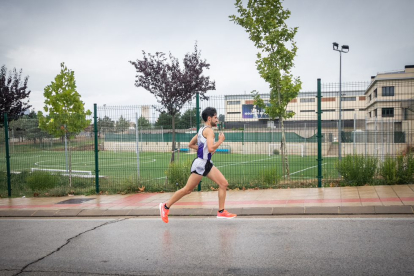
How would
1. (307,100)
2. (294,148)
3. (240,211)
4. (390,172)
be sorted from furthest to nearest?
1. (294,148)
2. (307,100)
3. (390,172)
4. (240,211)

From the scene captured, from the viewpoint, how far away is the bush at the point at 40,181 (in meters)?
11.9

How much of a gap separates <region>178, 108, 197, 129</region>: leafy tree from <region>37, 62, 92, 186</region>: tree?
3353 mm

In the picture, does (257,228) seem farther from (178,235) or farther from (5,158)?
(5,158)

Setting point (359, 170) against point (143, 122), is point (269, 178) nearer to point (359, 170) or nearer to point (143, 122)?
point (359, 170)

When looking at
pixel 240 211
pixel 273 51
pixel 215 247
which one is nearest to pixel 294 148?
pixel 273 51

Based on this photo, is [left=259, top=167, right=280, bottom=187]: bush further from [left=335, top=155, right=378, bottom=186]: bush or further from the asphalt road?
the asphalt road

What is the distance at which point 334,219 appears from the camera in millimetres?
6648

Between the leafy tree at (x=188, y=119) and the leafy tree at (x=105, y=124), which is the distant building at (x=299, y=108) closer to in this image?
the leafy tree at (x=188, y=119)

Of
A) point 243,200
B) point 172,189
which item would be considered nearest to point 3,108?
point 172,189

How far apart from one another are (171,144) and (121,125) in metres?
1.74

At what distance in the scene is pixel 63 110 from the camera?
12359 millimetres

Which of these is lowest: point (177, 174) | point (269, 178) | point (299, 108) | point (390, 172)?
point (269, 178)

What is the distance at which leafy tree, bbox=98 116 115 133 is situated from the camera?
37.3 ft

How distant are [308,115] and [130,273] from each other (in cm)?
760
